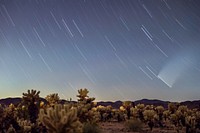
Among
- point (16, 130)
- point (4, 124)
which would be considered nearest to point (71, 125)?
point (16, 130)

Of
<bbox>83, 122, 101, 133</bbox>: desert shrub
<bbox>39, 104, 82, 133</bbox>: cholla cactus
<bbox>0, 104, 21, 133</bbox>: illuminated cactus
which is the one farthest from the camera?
<bbox>0, 104, 21, 133</bbox>: illuminated cactus

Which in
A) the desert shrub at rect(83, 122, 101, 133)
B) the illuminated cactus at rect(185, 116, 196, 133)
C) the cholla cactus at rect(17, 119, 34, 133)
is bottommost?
the illuminated cactus at rect(185, 116, 196, 133)

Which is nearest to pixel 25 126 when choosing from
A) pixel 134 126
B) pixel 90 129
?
pixel 90 129

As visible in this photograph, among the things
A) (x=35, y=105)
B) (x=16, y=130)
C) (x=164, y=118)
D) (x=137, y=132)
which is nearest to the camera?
(x=16, y=130)

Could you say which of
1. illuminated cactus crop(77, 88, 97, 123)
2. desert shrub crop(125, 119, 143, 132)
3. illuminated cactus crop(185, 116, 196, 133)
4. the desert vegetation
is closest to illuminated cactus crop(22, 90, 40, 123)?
the desert vegetation

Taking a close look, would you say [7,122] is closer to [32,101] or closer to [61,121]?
[32,101]

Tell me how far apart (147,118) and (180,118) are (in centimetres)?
276

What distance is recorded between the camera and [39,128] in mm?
17000

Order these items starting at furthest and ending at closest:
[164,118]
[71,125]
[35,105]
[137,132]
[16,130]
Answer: [164,118] < [137,132] < [35,105] < [16,130] < [71,125]

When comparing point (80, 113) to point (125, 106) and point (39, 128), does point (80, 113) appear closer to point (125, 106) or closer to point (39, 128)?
point (39, 128)

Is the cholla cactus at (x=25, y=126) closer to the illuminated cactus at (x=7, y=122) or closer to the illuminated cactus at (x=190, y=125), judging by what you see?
the illuminated cactus at (x=7, y=122)

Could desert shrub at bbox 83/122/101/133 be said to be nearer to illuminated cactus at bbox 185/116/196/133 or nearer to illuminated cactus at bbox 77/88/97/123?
illuminated cactus at bbox 77/88/97/123

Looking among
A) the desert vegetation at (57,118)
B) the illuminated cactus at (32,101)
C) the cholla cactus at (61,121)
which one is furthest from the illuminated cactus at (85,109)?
the cholla cactus at (61,121)

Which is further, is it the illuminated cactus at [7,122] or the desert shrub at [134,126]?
the desert shrub at [134,126]
